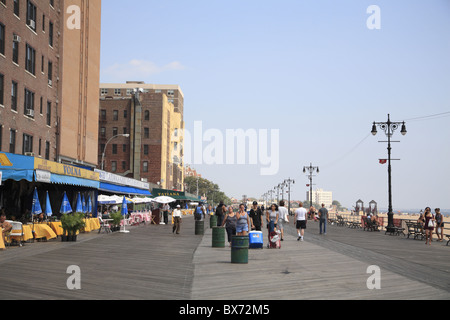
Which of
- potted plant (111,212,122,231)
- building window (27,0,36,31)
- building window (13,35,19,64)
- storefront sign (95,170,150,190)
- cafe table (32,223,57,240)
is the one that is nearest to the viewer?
cafe table (32,223,57,240)

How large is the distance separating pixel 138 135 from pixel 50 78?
179 ft

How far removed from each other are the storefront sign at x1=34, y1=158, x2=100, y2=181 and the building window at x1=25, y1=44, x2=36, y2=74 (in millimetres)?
8605

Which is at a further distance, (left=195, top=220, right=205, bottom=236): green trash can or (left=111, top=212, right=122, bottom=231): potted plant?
(left=111, top=212, right=122, bottom=231): potted plant

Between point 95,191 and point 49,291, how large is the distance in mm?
35065

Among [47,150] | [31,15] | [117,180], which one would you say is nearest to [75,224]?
[47,150]

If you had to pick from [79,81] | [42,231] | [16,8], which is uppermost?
[16,8]

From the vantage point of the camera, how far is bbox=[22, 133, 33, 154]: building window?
3759 cm

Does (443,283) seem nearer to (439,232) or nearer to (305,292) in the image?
(305,292)

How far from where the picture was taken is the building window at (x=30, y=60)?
3825cm

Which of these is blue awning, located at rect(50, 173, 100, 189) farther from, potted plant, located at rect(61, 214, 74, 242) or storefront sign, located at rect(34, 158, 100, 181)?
potted plant, located at rect(61, 214, 74, 242)

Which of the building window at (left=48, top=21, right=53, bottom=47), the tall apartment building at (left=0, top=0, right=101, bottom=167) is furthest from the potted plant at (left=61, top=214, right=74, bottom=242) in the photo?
the building window at (left=48, top=21, right=53, bottom=47)

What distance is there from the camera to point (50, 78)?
43.5m

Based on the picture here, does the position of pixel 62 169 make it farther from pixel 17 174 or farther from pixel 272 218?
pixel 272 218

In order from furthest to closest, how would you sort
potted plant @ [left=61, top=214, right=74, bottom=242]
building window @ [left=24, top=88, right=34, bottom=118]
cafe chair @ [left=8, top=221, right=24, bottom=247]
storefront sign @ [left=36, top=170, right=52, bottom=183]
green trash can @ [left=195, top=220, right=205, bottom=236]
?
building window @ [left=24, top=88, right=34, bottom=118] → green trash can @ [left=195, top=220, right=205, bottom=236] → storefront sign @ [left=36, top=170, right=52, bottom=183] → potted plant @ [left=61, top=214, right=74, bottom=242] → cafe chair @ [left=8, top=221, right=24, bottom=247]
